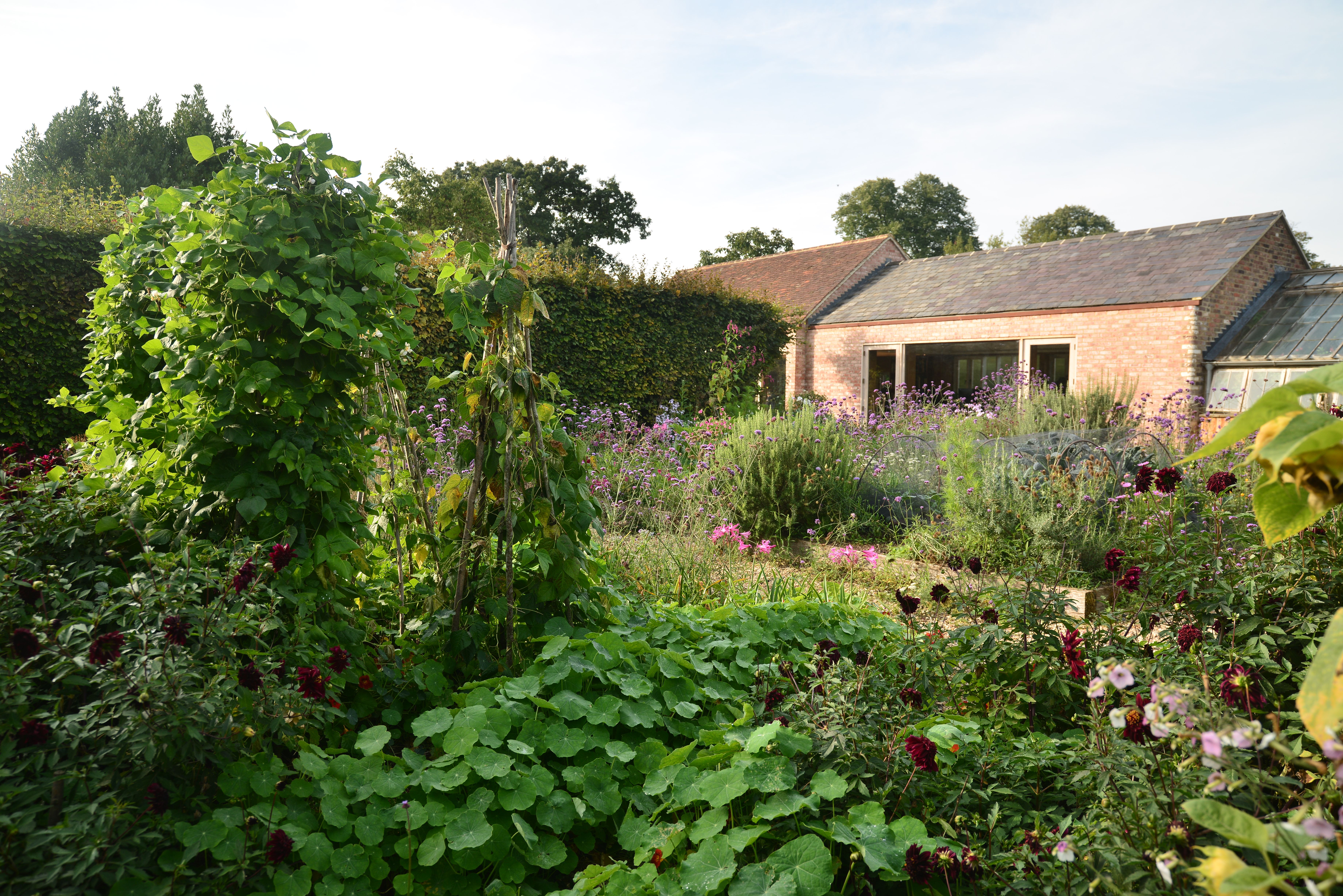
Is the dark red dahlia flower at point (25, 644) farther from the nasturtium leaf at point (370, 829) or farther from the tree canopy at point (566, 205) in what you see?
the tree canopy at point (566, 205)

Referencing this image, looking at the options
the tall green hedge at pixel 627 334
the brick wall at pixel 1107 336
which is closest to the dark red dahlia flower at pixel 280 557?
the tall green hedge at pixel 627 334

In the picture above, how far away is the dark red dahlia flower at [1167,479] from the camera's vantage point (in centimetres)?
227

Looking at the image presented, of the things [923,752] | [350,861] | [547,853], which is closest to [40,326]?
[350,861]

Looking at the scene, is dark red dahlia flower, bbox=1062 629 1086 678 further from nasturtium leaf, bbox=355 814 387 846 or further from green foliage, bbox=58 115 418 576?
green foliage, bbox=58 115 418 576

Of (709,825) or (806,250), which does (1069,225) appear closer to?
(806,250)

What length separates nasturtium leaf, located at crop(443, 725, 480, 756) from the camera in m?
1.97

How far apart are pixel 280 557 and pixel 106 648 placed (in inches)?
18.2

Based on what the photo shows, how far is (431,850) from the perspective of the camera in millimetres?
1768

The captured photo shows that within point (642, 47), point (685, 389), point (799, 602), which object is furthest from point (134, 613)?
point (685, 389)

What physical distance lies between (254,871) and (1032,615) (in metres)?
2.30

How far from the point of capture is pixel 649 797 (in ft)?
6.86

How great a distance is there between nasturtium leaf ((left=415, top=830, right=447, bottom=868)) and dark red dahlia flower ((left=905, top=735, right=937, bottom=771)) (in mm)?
1150

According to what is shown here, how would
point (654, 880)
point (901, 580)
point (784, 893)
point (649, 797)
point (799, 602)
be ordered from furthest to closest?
1. point (901, 580)
2. point (799, 602)
3. point (649, 797)
4. point (654, 880)
5. point (784, 893)

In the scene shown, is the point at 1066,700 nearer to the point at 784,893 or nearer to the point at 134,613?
the point at 784,893
